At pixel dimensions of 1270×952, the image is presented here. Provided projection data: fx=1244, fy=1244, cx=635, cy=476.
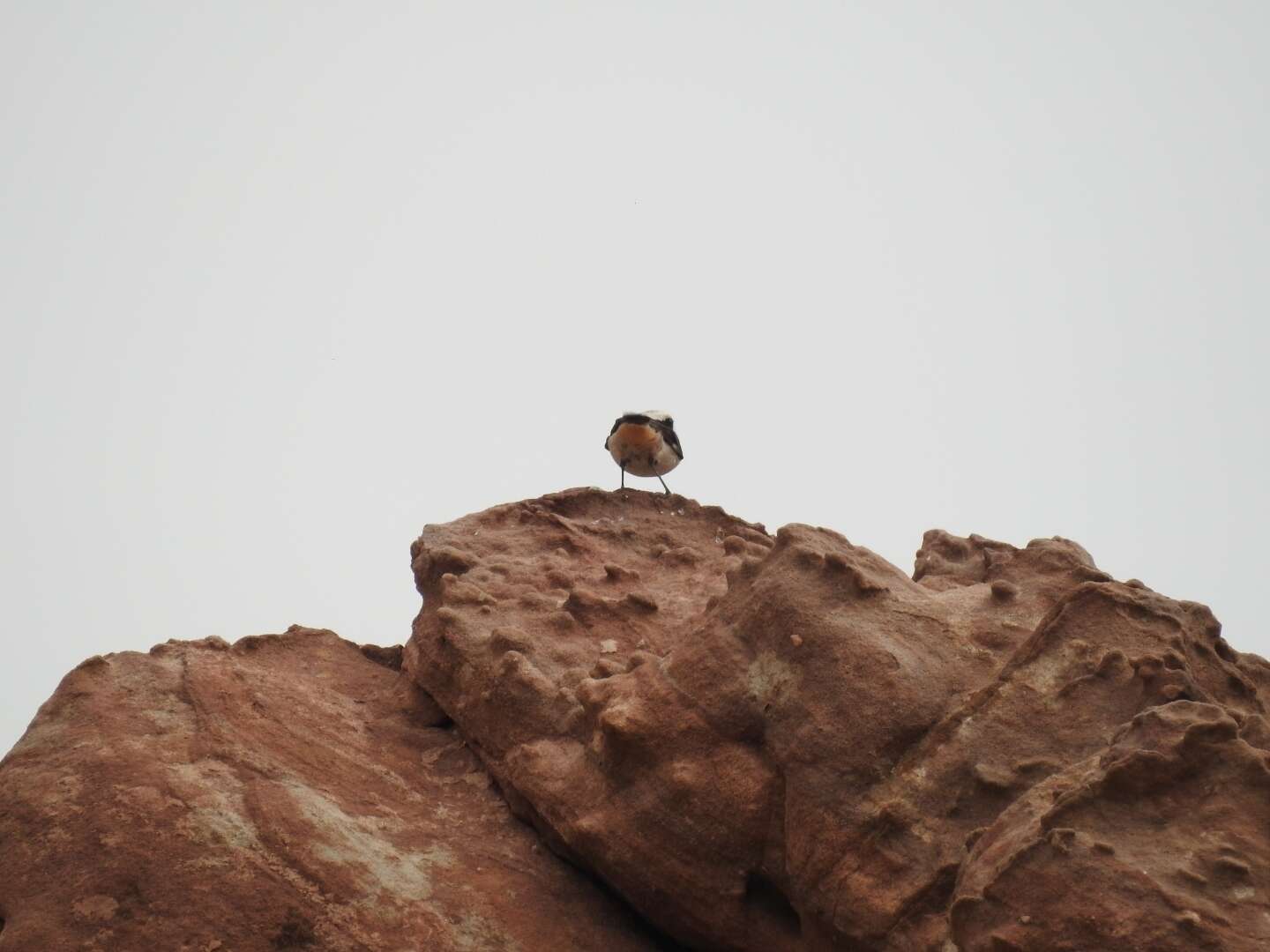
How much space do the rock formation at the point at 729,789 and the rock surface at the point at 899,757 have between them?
0.01 meters

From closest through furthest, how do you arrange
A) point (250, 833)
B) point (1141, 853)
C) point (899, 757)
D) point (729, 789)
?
point (1141, 853) < point (899, 757) < point (729, 789) < point (250, 833)

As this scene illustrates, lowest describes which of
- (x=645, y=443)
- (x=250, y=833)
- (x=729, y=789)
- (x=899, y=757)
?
(x=250, y=833)

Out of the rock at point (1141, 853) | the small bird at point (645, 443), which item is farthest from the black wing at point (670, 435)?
the rock at point (1141, 853)

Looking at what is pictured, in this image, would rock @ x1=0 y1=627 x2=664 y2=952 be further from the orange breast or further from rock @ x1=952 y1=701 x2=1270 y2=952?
the orange breast

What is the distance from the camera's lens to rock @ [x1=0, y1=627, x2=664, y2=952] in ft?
17.5

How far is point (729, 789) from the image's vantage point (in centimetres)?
547

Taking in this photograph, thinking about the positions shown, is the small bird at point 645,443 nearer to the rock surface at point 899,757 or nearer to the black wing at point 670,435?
the black wing at point 670,435

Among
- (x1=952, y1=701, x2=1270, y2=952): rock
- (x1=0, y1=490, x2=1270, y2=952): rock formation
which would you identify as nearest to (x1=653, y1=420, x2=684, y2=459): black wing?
(x1=0, y1=490, x2=1270, y2=952): rock formation

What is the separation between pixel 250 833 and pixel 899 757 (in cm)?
294

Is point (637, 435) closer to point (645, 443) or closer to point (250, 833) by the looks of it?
point (645, 443)

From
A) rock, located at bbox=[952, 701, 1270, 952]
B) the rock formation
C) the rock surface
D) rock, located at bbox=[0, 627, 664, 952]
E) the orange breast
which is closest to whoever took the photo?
rock, located at bbox=[952, 701, 1270, 952]

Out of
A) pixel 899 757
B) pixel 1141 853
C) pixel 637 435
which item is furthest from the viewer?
pixel 637 435

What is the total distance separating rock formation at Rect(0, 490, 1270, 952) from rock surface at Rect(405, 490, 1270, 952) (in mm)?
13

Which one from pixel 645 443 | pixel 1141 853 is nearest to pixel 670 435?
Answer: pixel 645 443
